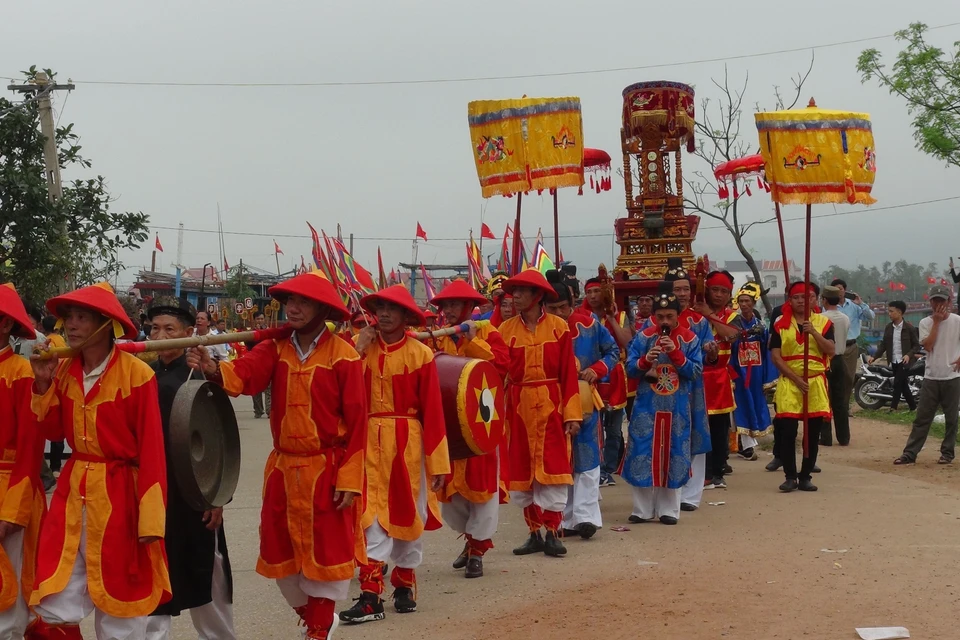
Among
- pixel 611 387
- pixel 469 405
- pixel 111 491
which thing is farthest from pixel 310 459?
pixel 611 387

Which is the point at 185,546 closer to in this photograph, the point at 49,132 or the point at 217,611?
the point at 217,611

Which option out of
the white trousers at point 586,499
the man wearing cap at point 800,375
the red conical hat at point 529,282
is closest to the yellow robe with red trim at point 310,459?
the red conical hat at point 529,282

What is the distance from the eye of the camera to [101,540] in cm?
482

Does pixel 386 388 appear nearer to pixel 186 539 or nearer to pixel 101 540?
pixel 186 539

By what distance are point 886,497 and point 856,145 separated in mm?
3175

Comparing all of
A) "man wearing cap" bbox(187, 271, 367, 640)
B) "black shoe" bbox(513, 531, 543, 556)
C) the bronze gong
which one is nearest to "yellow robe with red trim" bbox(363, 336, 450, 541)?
"man wearing cap" bbox(187, 271, 367, 640)

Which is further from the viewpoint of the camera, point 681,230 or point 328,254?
point 681,230

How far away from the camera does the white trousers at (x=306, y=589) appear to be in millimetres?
5648

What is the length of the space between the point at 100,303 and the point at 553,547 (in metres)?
4.31

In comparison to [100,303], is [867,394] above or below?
below

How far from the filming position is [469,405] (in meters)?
7.23

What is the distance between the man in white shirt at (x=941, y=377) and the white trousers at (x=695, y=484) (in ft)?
10.9

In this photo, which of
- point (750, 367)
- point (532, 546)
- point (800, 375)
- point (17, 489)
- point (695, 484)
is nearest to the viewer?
point (17, 489)

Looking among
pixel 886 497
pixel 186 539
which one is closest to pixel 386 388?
pixel 186 539
